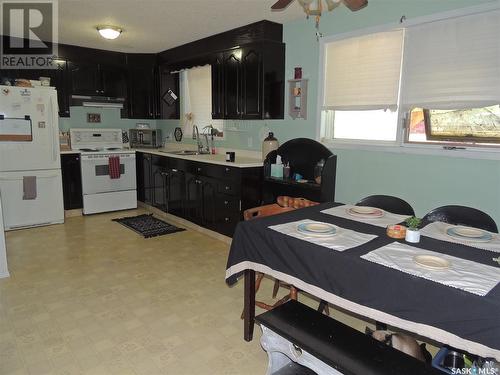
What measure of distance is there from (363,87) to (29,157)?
4070mm

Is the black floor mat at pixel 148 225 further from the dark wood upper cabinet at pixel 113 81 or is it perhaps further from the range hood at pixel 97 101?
the dark wood upper cabinet at pixel 113 81

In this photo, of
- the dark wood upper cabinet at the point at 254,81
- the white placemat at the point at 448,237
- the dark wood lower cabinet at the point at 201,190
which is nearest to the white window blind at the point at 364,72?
the dark wood upper cabinet at the point at 254,81

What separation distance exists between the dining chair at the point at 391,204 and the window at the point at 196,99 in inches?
109

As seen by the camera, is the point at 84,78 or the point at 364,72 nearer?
the point at 364,72

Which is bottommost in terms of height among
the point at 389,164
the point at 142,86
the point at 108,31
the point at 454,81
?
the point at 389,164

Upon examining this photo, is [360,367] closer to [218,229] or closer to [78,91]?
[218,229]

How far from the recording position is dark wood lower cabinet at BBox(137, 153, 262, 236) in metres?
3.82

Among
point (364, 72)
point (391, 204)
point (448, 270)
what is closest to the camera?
point (448, 270)

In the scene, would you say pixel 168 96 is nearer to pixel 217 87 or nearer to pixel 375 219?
pixel 217 87

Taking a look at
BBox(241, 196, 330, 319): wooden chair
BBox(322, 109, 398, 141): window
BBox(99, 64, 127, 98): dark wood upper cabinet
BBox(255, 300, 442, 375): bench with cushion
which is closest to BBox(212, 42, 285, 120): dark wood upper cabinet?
BBox(322, 109, 398, 141): window

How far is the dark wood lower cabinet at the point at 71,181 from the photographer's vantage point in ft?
16.4

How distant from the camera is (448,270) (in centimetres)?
142

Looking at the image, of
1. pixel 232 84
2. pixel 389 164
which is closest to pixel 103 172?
pixel 232 84

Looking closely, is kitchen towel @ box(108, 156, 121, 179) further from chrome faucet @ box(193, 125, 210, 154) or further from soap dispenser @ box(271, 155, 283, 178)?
soap dispenser @ box(271, 155, 283, 178)
